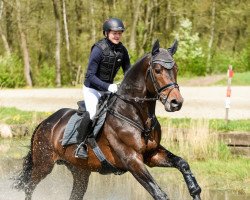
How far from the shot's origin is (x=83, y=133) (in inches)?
317

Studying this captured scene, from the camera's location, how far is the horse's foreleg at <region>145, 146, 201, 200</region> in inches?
281

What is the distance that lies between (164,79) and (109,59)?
109 centimetres

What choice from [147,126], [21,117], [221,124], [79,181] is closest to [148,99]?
[147,126]

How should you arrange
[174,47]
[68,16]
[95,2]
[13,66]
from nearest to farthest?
[174,47] < [13,66] < [95,2] < [68,16]

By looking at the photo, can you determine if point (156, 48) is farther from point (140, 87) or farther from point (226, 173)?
point (226, 173)

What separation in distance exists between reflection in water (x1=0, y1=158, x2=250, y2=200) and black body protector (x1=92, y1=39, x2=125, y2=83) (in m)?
2.65

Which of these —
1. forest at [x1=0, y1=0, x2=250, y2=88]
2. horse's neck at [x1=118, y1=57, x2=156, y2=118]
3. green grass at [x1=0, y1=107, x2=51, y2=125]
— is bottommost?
forest at [x1=0, y1=0, x2=250, y2=88]

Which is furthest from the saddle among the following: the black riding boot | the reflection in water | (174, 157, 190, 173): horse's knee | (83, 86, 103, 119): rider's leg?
the reflection in water

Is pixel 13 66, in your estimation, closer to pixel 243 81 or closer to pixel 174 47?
pixel 243 81

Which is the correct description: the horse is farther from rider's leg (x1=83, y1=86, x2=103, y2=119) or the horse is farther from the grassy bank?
the grassy bank

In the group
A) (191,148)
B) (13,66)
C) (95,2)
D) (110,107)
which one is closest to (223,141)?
(191,148)

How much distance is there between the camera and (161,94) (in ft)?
22.6

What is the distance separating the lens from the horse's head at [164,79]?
22.0 ft

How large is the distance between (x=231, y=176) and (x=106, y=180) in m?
2.31
